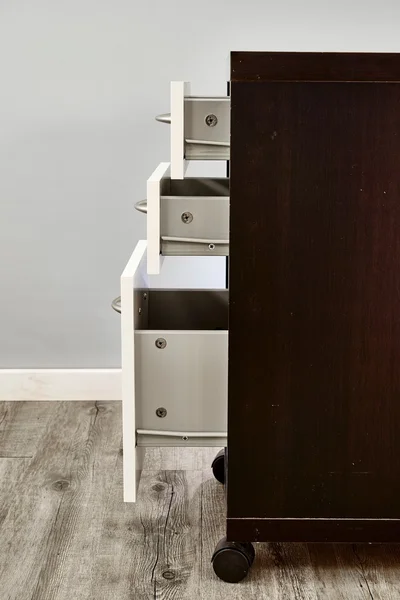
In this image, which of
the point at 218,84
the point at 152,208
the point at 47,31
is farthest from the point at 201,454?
the point at 47,31

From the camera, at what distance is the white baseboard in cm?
254

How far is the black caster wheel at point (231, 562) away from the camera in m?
1.57

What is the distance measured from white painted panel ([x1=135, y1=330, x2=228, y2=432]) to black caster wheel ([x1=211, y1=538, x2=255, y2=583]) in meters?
0.23

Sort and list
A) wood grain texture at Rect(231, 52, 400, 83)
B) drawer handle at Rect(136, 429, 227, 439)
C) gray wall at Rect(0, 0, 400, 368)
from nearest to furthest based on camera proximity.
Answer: wood grain texture at Rect(231, 52, 400, 83)
drawer handle at Rect(136, 429, 227, 439)
gray wall at Rect(0, 0, 400, 368)

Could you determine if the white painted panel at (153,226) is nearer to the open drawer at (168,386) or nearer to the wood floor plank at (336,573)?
the open drawer at (168,386)

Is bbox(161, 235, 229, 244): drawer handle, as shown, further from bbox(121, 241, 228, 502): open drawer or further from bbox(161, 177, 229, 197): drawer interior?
bbox(161, 177, 229, 197): drawer interior

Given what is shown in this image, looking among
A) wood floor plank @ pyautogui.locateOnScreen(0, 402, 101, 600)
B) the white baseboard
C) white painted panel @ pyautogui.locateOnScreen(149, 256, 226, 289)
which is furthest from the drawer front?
the white baseboard

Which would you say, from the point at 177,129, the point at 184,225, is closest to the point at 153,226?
the point at 184,225

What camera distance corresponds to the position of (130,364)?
1.57m

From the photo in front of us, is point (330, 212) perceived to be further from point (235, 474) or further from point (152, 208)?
point (235, 474)

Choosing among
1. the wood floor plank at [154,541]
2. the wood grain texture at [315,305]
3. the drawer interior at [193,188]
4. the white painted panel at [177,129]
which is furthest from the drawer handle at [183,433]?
the drawer interior at [193,188]

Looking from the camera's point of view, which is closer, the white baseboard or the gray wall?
the gray wall

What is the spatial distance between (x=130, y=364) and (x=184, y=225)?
28 cm

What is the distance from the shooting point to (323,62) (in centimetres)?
134
